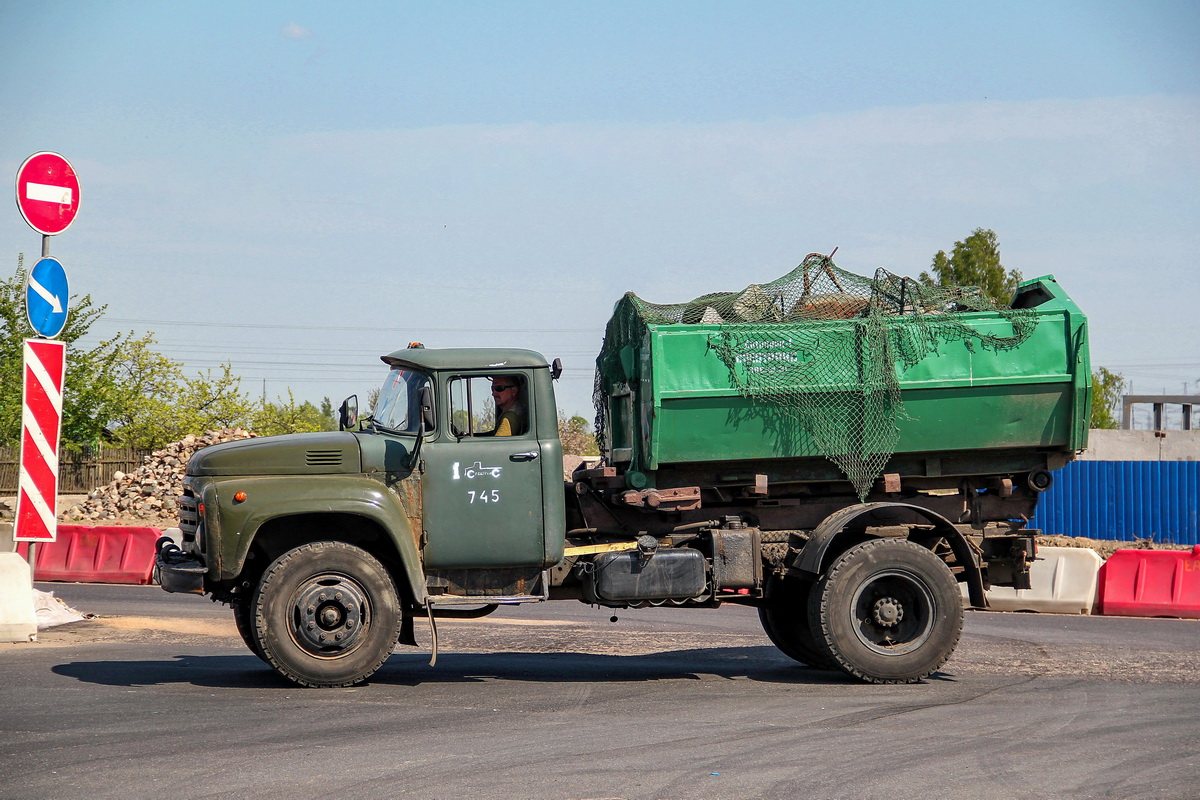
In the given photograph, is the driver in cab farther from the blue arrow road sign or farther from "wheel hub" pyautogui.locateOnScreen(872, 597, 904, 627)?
the blue arrow road sign

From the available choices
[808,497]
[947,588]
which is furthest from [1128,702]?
[808,497]

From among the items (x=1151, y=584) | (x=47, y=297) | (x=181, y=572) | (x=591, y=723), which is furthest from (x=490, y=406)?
(x=1151, y=584)

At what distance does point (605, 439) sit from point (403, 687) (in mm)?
2888

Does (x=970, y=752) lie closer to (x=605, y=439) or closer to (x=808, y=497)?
(x=808, y=497)

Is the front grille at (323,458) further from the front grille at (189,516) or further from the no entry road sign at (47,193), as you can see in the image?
the no entry road sign at (47,193)

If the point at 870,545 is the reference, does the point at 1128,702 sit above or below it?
below

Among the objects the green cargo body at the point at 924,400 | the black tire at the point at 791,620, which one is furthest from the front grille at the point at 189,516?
the black tire at the point at 791,620

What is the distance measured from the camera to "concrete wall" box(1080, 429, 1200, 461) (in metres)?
31.4

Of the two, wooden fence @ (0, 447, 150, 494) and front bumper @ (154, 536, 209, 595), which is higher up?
front bumper @ (154, 536, 209, 595)

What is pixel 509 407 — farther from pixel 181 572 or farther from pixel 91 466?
pixel 91 466

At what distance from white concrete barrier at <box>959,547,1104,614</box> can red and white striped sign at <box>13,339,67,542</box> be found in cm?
1103

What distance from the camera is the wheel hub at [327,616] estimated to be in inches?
330

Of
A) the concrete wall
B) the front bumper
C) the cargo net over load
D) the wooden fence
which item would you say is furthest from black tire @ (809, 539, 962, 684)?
the wooden fence

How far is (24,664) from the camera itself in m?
9.28
